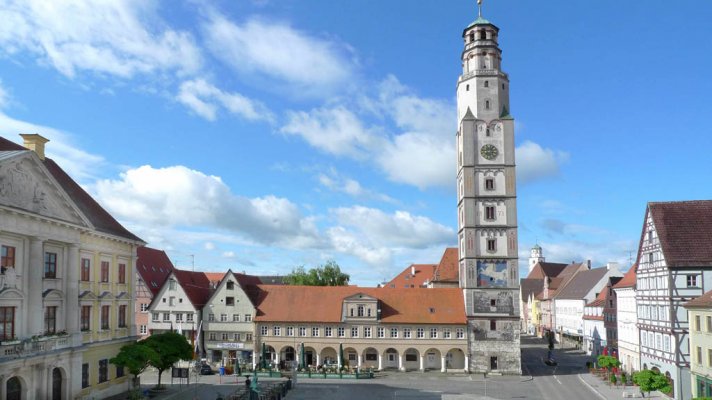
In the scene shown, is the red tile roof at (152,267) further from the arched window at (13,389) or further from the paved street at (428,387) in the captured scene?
the arched window at (13,389)

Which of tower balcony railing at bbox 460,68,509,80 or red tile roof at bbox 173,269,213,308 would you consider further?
tower balcony railing at bbox 460,68,509,80

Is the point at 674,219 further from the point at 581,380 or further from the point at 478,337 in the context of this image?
the point at 478,337

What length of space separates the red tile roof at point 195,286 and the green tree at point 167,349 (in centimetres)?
1965

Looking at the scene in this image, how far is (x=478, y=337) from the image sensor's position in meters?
63.5

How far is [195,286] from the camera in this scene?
6888 centimetres

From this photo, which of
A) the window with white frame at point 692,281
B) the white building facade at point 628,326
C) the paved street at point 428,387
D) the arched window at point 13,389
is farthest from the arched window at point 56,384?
the white building facade at point 628,326

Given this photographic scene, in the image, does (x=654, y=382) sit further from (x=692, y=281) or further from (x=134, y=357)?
(x=134, y=357)

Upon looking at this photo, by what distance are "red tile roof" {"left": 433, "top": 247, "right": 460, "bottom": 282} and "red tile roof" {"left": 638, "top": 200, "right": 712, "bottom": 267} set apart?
3300 cm

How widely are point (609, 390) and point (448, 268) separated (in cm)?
3067

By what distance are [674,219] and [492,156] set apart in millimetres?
20659

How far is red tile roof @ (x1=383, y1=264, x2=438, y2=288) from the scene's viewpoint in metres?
89.9

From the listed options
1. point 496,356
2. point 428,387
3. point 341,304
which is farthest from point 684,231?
point 341,304

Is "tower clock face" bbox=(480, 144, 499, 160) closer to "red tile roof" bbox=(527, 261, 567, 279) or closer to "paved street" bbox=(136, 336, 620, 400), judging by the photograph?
"paved street" bbox=(136, 336, 620, 400)

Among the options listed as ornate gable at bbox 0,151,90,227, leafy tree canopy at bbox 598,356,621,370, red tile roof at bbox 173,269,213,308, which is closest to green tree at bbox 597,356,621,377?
leafy tree canopy at bbox 598,356,621,370
